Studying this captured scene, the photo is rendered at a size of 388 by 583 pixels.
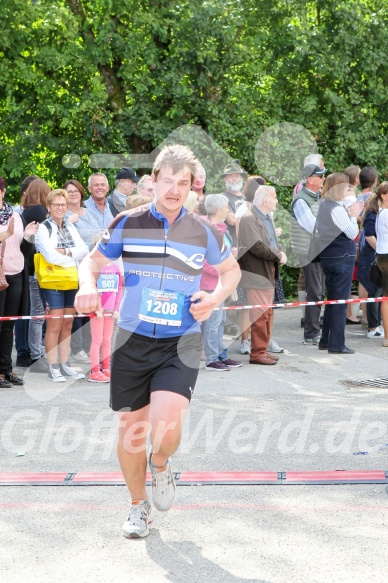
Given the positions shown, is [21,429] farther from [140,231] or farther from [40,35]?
[40,35]

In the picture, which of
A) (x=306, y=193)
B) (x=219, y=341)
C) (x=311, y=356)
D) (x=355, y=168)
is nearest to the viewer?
(x=219, y=341)

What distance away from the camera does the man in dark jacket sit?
33.3ft

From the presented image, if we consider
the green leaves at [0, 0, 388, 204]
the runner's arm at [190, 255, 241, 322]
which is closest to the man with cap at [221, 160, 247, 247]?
the green leaves at [0, 0, 388, 204]

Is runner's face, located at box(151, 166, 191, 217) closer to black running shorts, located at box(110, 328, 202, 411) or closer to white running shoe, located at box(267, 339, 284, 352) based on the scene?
black running shorts, located at box(110, 328, 202, 411)

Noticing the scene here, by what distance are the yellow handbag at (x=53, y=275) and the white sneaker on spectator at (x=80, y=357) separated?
55.7 inches

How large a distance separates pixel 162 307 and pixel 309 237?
6.71 m

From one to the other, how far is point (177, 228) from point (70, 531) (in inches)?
65.8

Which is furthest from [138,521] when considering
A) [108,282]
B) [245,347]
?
[245,347]

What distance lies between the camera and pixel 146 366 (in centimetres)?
513

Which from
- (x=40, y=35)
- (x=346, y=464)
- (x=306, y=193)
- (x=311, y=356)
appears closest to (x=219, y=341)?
(x=311, y=356)

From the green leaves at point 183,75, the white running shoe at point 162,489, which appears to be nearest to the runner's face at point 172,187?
the white running shoe at point 162,489

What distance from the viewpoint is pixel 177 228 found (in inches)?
205

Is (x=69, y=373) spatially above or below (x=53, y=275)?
below

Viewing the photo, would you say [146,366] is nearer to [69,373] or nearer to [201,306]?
[201,306]
